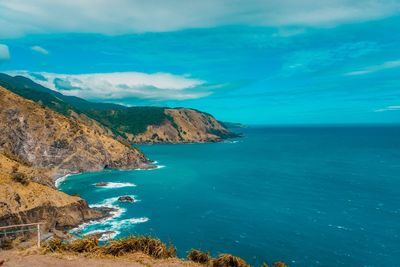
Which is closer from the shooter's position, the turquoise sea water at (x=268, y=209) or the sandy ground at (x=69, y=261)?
the sandy ground at (x=69, y=261)

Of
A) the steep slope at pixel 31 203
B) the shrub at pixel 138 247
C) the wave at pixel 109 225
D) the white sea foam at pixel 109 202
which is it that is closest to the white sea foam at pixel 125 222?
the wave at pixel 109 225

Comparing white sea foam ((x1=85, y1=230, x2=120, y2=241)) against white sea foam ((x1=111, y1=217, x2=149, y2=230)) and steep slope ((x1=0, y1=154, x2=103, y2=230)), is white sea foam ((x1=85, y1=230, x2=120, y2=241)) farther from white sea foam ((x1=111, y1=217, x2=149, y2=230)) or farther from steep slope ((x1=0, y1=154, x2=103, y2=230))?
steep slope ((x1=0, y1=154, x2=103, y2=230))

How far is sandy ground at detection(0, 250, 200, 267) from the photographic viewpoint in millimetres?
20812

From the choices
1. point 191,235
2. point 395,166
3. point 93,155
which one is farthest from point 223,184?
point 395,166

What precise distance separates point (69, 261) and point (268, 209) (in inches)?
3049

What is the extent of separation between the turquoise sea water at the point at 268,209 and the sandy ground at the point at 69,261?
4301 centimetres

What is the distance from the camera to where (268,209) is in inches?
3693

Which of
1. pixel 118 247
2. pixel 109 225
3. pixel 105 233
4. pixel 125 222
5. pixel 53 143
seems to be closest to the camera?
pixel 118 247

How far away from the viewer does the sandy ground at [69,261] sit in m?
20.8

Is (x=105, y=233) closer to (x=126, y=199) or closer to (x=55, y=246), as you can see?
(x=126, y=199)

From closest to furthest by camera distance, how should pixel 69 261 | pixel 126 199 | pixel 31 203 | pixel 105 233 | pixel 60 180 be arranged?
pixel 69 261 < pixel 105 233 < pixel 31 203 < pixel 126 199 < pixel 60 180

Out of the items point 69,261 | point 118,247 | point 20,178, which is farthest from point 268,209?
point 69,261

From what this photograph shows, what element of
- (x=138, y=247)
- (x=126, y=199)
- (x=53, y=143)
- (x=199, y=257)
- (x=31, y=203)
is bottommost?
(x=126, y=199)

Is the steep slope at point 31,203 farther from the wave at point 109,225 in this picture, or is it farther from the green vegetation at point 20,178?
the wave at point 109,225
